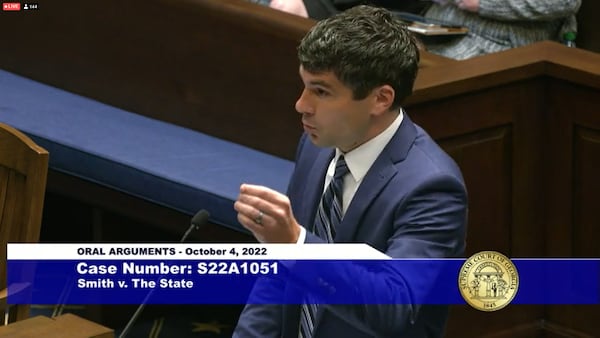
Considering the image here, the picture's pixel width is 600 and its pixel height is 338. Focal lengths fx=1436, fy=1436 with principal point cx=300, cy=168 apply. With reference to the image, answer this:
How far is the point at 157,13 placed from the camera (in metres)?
3.92

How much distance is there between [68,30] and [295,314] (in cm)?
214

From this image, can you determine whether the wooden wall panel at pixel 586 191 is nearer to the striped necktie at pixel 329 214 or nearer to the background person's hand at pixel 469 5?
the background person's hand at pixel 469 5

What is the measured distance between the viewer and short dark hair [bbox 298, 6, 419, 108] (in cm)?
206

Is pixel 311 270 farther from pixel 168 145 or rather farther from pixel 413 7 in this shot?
pixel 413 7

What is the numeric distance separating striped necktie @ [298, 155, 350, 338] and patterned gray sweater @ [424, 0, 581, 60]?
1730mm

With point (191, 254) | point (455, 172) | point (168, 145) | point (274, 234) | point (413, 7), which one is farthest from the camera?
point (413, 7)

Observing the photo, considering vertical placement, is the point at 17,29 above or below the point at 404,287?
above

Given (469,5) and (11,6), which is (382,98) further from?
(11,6)

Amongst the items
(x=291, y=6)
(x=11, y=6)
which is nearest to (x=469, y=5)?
(x=291, y=6)

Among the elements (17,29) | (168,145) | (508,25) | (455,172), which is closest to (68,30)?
(17,29)

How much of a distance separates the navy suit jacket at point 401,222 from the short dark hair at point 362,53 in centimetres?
10

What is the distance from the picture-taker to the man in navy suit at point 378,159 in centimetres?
205

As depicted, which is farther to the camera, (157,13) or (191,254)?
(157,13)

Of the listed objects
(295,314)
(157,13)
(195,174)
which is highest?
(157,13)
